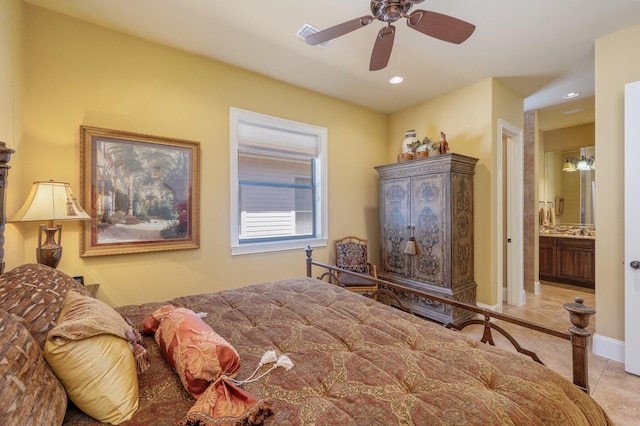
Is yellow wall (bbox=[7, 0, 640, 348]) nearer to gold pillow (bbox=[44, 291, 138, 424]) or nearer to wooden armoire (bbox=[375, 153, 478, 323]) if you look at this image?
wooden armoire (bbox=[375, 153, 478, 323])

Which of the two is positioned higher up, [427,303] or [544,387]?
[544,387]

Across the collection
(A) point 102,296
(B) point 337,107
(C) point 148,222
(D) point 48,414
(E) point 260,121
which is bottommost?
(A) point 102,296

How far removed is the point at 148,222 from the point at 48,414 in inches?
85.6

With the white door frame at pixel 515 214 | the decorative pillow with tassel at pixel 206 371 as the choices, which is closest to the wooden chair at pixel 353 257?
the white door frame at pixel 515 214

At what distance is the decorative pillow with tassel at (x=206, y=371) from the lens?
0.84m

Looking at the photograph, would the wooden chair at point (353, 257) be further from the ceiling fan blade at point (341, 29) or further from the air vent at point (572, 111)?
the air vent at point (572, 111)

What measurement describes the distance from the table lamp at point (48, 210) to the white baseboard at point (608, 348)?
180 inches

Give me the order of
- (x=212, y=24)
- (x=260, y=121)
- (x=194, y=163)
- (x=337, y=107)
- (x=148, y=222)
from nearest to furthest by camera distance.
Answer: (x=212, y=24), (x=148, y=222), (x=194, y=163), (x=260, y=121), (x=337, y=107)

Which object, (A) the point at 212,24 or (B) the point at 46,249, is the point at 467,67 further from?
(B) the point at 46,249

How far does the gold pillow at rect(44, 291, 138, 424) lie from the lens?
835mm

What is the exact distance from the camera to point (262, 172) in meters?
3.51

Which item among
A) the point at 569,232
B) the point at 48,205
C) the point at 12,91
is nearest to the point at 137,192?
the point at 48,205

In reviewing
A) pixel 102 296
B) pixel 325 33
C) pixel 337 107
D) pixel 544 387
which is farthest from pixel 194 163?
pixel 544 387

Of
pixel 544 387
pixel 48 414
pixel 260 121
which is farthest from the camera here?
pixel 260 121
